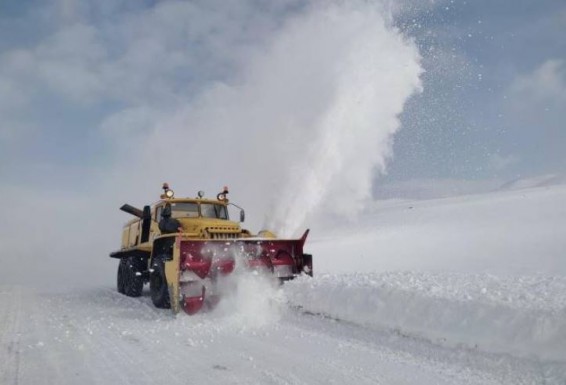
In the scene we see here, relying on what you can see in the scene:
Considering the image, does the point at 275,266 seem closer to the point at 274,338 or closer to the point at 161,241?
the point at 161,241

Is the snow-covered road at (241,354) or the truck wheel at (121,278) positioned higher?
the truck wheel at (121,278)

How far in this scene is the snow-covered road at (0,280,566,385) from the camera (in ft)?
14.3

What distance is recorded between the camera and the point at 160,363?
4.97 meters

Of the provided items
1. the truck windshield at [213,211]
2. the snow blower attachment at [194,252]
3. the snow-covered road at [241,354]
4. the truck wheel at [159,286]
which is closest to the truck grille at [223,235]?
the snow blower attachment at [194,252]

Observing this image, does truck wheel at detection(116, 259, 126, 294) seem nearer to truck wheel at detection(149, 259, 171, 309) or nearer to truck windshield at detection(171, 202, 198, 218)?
truck windshield at detection(171, 202, 198, 218)

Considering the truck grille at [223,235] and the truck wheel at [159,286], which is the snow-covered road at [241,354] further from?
the truck grille at [223,235]

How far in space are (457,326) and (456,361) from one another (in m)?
0.66

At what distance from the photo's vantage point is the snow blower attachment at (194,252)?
27.9 feet

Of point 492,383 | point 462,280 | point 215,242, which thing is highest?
point 215,242

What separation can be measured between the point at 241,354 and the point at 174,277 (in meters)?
3.46

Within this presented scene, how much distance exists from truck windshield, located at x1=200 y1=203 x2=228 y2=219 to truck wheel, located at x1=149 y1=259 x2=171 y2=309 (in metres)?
1.95

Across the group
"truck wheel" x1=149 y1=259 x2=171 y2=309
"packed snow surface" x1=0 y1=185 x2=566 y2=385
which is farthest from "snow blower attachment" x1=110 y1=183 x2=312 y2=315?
"packed snow surface" x1=0 y1=185 x2=566 y2=385

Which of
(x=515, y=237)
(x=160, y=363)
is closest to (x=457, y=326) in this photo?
(x=160, y=363)

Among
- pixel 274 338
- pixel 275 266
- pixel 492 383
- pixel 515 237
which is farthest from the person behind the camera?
pixel 515 237
